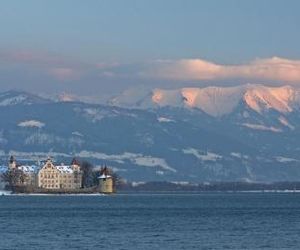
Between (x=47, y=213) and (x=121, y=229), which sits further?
(x=47, y=213)

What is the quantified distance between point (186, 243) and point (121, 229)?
22112mm

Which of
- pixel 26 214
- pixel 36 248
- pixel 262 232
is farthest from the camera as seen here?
pixel 26 214

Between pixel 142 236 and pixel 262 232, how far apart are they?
13679 millimetres

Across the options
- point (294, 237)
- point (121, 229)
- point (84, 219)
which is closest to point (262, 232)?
point (294, 237)

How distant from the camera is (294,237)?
371 feet

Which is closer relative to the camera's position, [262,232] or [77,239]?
[77,239]

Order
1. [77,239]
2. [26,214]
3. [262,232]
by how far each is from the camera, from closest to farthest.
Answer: [77,239] < [262,232] < [26,214]

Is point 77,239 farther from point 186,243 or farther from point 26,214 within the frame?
point 26,214

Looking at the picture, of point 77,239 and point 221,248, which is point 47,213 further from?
point 221,248

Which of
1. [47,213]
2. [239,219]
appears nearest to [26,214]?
[47,213]

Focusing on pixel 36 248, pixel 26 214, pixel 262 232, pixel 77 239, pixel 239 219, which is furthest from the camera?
pixel 26 214

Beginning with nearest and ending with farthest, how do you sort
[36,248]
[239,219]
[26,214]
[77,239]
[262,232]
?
[36,248] → [77,239] → [262,232] → [239,219] → [26,214]

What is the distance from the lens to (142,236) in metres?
114

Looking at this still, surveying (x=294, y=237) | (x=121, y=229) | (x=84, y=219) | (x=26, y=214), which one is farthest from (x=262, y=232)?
(x=26, y=214)
